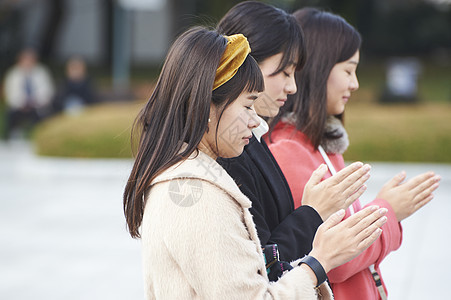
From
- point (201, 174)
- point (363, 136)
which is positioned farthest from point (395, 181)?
point (363, 136)

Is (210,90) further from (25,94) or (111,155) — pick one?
(25,94)

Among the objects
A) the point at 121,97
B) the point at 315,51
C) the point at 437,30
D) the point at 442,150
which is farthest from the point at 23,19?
the point at 315,51

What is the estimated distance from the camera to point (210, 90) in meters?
1.65

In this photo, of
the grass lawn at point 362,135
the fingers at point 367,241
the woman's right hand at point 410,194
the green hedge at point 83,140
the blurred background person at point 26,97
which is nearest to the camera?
the fingers at point 367,241

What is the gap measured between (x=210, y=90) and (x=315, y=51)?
811 mm

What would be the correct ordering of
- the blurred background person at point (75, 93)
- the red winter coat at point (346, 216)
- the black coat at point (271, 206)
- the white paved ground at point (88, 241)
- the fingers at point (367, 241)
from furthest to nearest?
the blurred background person at point (75, 93) → the white paved ground at point (88, 241) → the red winter coat at point (346, 216) → the black coat at point (271, 206) → the fingers at point (367, 241)

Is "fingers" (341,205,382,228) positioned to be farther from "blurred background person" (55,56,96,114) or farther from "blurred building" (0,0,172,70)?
"blurred building" (0,0,172,70)

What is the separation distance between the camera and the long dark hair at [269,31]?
214 cm

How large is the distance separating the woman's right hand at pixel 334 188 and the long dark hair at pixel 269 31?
0.43 metres

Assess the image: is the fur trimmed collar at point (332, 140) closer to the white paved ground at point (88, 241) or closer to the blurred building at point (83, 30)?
the white paved ground at point (88, 241)

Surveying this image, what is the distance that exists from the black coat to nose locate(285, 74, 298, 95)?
0.25 m

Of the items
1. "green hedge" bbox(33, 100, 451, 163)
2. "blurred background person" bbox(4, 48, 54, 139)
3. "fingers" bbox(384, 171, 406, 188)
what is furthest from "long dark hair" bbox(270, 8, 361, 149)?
"blurred background person" bbox(4, 48, 54, 139)

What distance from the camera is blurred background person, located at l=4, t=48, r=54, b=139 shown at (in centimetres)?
1236

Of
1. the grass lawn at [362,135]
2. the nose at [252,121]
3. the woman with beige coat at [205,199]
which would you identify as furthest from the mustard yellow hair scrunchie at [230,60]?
the grass lawn at [362,135]
